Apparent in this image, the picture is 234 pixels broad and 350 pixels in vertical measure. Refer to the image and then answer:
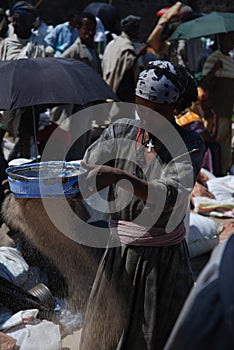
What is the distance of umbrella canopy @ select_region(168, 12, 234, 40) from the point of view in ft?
27.8

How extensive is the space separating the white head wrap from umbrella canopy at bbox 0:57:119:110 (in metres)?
1.85

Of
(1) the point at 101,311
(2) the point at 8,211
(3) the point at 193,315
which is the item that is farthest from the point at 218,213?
(3) the point at 193,315

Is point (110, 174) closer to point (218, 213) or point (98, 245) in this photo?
point (98, 245)

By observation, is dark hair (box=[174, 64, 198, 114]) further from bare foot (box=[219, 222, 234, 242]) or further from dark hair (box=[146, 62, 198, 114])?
bare foot (box=[219, 222, 234, 242])

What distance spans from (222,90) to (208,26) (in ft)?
5.40

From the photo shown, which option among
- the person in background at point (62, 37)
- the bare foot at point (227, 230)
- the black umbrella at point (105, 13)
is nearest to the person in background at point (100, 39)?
the person in background at point (62, 37)

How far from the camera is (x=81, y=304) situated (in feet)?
13.8

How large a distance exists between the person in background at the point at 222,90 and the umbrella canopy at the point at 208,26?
30.0 inches

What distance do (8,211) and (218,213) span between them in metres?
2.87

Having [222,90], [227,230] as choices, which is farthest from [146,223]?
[222,90]

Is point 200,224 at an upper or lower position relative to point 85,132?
lower

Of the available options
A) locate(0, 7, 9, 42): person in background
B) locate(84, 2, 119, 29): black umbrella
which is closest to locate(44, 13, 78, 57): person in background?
locate(0, 7, 9, 42): person in background

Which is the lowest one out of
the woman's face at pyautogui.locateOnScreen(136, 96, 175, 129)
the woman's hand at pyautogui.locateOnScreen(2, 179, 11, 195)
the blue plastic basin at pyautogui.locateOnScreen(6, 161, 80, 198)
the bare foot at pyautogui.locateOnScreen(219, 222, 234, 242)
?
the bare foot at pyautogui.locateOnScreen(219, 222, 234, 242)

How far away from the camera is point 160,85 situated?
104 inches
